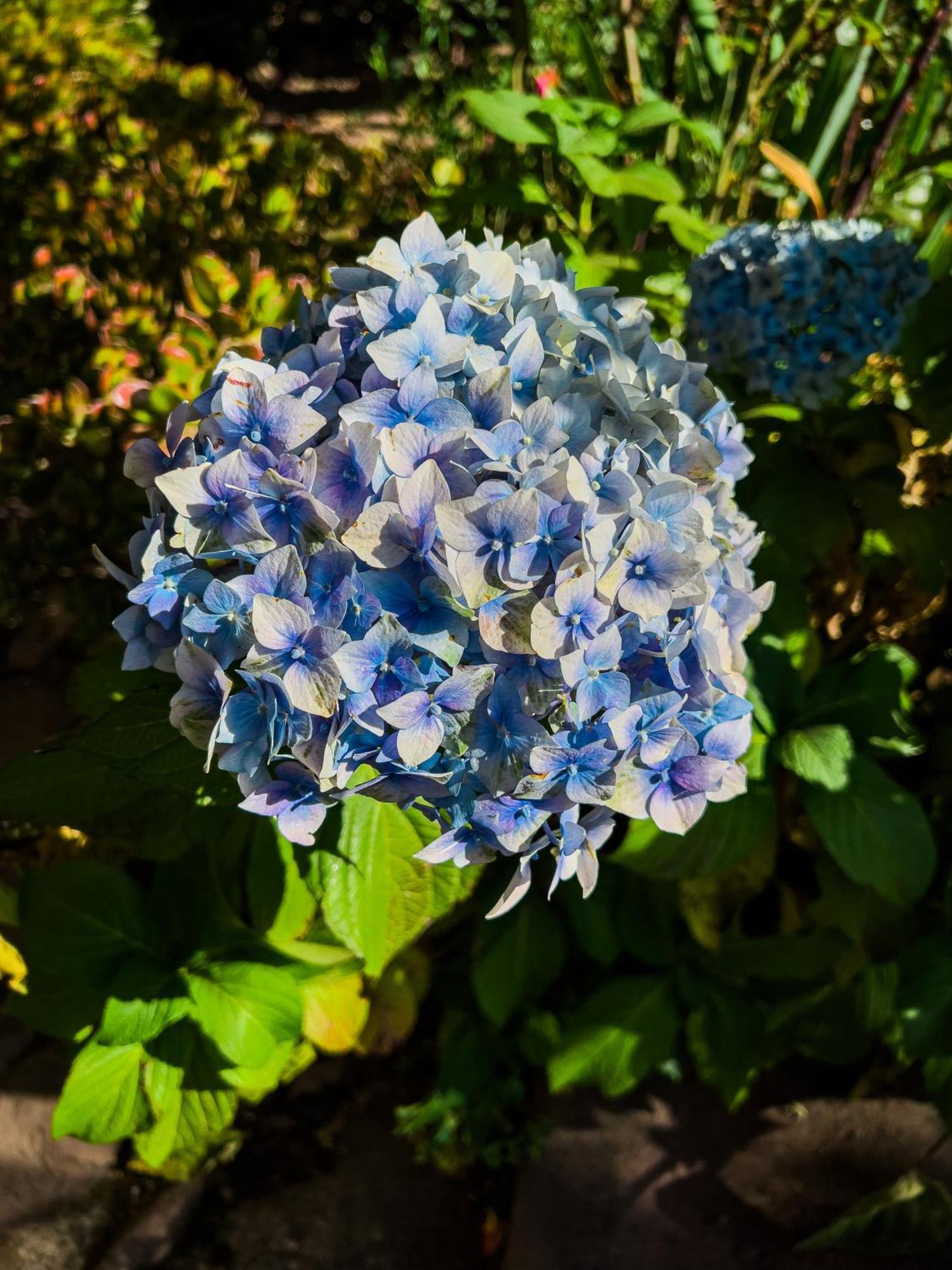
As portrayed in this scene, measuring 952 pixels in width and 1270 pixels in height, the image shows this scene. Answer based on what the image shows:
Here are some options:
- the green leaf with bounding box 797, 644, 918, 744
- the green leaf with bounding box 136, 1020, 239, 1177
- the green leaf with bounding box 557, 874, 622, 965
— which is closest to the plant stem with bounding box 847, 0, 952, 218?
the green leaf with bounding box 797, 644, 918, 744

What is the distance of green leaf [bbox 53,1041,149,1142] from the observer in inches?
55.8

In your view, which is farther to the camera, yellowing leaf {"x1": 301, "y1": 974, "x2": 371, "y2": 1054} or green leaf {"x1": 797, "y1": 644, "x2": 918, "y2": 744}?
yellowing leaf {"x1": 301, "y1": 974, "x2": 371, "y2": 1054}

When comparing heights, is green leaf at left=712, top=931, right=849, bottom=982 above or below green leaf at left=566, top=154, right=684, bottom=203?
below

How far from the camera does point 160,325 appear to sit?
2.30 m

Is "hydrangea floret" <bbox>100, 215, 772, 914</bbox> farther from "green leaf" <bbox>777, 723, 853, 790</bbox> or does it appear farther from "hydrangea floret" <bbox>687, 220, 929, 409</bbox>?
"hydrangea floret" <bbox>687, 220, 929, 409</bbox>

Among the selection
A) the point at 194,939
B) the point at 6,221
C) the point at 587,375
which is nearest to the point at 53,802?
the point at 194,939

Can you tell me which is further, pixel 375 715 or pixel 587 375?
pixel 587 375

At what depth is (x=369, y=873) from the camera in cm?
132

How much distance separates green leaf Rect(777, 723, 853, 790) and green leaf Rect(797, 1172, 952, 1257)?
78cm

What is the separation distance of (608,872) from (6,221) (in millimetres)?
2481

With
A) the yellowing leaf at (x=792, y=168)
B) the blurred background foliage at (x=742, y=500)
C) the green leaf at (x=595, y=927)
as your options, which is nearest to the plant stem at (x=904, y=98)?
the blurred background foliage at (x=742, y=500)

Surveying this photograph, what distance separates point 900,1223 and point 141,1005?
131 centimetres

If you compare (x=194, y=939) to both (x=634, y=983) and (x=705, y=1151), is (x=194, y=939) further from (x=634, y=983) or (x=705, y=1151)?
(x=705, y=1151)

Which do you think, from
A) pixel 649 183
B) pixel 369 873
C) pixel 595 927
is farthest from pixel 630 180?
pixel 595 927
